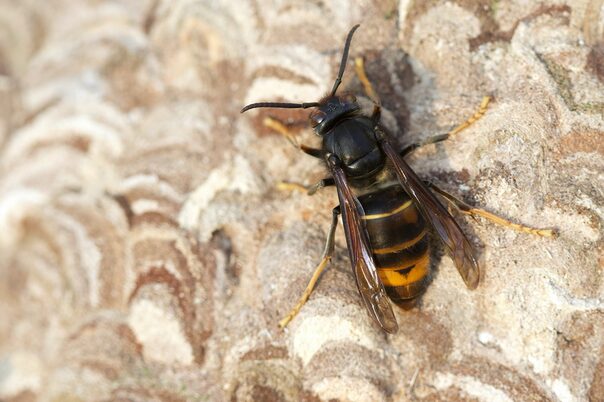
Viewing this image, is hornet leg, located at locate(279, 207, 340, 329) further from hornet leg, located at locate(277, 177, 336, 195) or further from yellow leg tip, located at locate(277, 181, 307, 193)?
yellow leg tip, located at locate(277, 181, 307, 193)

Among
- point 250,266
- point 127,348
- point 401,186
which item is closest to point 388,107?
point 401,186

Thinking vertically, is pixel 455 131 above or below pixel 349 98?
below

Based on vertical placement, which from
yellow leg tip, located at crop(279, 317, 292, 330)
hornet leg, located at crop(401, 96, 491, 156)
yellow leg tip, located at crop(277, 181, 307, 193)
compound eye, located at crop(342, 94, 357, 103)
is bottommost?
yellow leg tip, located at crop(279, 317, 292, 330)

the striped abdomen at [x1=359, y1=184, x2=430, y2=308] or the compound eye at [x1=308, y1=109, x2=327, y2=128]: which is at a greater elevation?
the compound eye at [x1=308, y1=109, x2=327, y2=128]

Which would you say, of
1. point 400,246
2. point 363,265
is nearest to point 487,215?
point 400,246

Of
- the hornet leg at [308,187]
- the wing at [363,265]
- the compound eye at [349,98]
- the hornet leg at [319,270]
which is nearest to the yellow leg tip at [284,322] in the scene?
the hornet leg at [319,270]

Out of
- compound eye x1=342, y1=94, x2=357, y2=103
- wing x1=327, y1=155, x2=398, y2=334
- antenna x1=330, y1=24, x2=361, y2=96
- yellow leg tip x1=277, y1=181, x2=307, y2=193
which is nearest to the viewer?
wing x1=327, y1=155, x2=398, y2=334

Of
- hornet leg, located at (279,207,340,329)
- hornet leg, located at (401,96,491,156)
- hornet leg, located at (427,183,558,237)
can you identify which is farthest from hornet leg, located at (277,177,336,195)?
hornet leg, located at (427,183,558,237)

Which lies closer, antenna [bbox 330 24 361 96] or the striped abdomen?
the striped abdomen

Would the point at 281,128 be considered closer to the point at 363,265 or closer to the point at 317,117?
the point at 317,117
